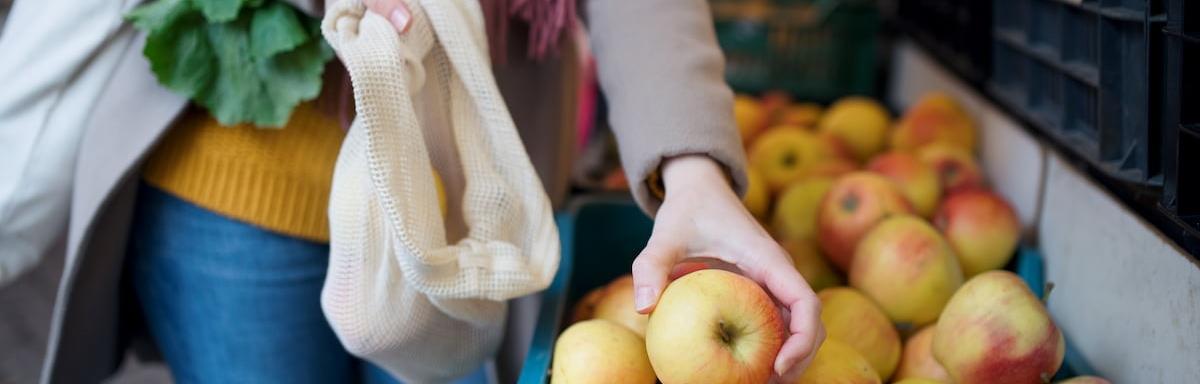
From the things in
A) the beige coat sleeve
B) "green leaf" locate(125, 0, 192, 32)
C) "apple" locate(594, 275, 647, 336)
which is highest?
"green leaf" locate(125, 0, 192, 32)

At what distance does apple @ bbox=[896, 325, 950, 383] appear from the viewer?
3.27 ft

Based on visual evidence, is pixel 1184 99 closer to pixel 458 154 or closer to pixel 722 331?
pixel 722 331

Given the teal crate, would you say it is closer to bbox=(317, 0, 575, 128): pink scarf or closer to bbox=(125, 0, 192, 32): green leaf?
bbox=(317, 0, 575, 128): pink scarf

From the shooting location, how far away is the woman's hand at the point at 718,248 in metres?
0.73

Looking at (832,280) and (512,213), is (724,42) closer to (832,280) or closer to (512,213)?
(832,280)

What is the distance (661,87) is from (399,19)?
9.2 inches

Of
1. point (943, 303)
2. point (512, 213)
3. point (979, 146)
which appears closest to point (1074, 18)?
point (943, 303)

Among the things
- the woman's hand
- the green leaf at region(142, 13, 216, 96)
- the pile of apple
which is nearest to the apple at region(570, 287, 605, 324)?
the pile of apple

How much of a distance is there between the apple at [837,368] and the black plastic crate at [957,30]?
0.68 meters

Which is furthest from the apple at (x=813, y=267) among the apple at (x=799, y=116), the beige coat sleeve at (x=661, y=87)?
the apple at (x=799, y=116)

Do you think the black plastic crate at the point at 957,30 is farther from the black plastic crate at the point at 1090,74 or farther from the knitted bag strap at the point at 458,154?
the knitted bag strap at the point at 458,154

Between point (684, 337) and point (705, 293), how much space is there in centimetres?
4

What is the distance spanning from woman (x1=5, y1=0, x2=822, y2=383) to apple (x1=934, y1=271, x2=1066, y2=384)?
26 cm

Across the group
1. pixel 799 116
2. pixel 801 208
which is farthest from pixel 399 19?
pixel 799 116
